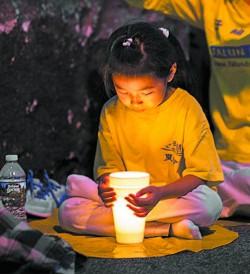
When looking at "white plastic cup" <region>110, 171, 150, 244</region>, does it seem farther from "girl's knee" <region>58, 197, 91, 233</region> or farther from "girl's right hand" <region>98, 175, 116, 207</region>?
"girl's knee" <region>58, 197, 91, 233</region>

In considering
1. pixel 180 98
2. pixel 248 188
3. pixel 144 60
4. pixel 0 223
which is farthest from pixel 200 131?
pixel 0 223

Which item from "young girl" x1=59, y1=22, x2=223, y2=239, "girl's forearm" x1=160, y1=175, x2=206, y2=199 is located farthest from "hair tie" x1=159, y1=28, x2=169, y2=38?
"girl's forearm" x1=160, y1=175, x2=206, y2=199

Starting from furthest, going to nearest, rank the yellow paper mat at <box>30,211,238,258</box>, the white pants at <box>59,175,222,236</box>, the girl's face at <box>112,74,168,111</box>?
the white pants at <box>59,175,222,236</box> < the girl's face at <box>112,74,168,111</box> < the yellow paper mat at <box>30,211,238,258</box>

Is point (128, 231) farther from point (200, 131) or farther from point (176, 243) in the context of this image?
point (200, 131)

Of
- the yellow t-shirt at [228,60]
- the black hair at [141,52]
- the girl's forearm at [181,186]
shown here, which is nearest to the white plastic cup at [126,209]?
the girl's forearm at [181,186]

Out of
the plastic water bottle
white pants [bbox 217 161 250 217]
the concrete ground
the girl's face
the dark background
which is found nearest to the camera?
the concrete ground

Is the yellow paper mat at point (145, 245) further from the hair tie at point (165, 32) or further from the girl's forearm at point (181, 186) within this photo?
the hair tie at point (165, 32)

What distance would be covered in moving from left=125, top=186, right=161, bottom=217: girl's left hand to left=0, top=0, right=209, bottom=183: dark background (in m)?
1.00

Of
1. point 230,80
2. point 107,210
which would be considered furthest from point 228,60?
point 107,210

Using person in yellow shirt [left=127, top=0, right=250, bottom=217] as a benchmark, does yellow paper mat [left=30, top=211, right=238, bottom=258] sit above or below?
below

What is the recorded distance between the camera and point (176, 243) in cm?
296

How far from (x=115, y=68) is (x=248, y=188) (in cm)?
91

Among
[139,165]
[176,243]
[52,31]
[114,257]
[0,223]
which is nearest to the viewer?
[0,223]

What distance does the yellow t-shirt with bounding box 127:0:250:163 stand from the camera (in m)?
3.61
